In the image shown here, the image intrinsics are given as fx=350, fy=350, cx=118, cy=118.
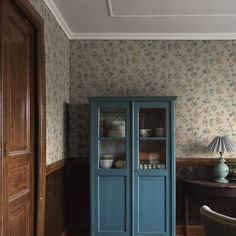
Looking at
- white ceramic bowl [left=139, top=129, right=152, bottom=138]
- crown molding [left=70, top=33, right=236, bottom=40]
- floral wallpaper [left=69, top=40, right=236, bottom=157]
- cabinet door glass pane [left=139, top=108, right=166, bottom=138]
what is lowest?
white ceramic bowl [left=139, top=129, right=152, bottom=138]

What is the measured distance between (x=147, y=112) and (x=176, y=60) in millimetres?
860

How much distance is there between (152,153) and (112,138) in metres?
0.49

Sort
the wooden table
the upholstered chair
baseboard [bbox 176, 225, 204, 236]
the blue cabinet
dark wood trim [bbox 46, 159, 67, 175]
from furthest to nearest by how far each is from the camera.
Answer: baseboard [bbox 176, 225, 204, 236], the blue cabinet, the wooden table, dark wood trim [bbox 46, 159, 67, 175], the upholstered chair

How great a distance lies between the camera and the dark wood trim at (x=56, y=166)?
10.8 ft

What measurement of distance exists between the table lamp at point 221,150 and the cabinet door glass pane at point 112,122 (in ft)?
3.53

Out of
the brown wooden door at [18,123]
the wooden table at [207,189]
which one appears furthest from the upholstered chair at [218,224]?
the wooden table at [207,189]

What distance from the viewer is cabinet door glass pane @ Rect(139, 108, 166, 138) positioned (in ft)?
13.1

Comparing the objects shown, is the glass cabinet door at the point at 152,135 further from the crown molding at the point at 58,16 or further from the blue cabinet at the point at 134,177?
the crown molding at the point at 58,16

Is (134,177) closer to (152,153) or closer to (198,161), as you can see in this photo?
(152,153)

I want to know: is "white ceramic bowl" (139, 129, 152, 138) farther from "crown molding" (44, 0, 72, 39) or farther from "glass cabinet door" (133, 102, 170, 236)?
"crown molding" (44, 0, 72, 39)

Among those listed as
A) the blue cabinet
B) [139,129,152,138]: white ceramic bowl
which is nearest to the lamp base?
the blue cabinet

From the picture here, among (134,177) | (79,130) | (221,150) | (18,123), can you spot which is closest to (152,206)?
(134,177)

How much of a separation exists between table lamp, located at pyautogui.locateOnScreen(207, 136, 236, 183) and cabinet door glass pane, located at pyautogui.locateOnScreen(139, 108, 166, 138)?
0.64m

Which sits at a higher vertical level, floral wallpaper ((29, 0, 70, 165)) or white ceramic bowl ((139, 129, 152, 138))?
floral wallpaper ((29, 0, 70, 165))
